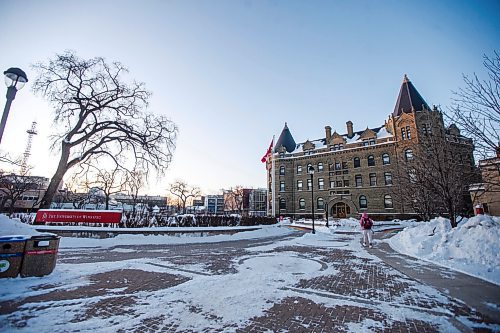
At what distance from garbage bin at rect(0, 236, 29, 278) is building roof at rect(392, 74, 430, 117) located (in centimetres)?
4565

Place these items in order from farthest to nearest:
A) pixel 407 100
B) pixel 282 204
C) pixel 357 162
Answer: pixel 282 204, pixel 357 162, pixel 407 100

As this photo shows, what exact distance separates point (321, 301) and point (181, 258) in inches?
257

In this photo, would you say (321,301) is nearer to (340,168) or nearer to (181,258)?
(181,258)

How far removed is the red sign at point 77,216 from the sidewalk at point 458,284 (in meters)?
15.7

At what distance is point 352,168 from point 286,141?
1662cm

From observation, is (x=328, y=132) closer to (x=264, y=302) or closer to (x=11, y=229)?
(x=264, y=302)

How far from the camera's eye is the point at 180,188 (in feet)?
247

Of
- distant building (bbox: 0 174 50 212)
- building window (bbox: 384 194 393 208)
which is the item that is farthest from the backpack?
building window (bbox: 384 194 393 208)

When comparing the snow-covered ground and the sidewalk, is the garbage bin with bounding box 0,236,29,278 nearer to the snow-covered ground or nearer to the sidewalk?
the snow-covered ground

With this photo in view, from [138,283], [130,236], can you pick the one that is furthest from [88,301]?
[130,236]

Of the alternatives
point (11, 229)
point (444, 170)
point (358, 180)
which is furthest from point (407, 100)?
point (11, 229)

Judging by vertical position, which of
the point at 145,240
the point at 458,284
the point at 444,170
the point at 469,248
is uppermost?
the point at 444,170

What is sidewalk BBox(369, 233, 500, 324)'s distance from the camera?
4496 mm

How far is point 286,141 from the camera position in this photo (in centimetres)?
5491
